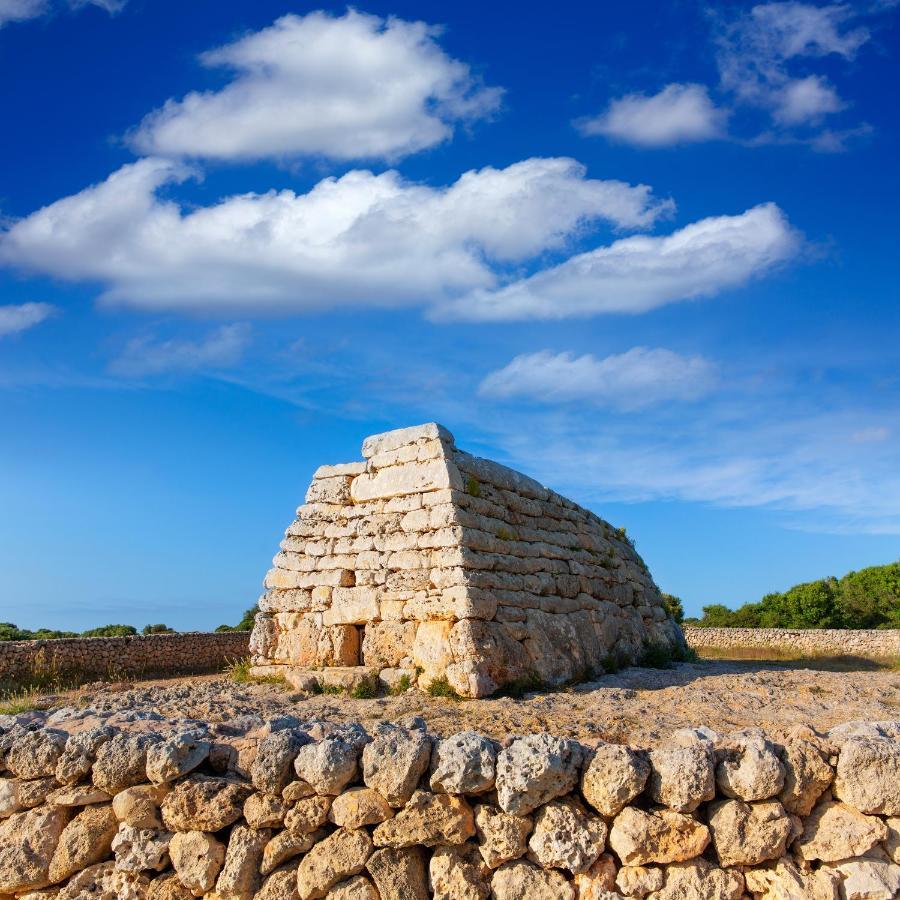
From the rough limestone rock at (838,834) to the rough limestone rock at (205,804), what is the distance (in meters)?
2.93

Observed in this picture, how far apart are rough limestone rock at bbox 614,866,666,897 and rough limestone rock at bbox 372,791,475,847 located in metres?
0.80

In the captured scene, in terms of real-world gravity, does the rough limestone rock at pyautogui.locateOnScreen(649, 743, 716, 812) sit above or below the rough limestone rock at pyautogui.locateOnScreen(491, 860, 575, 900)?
above

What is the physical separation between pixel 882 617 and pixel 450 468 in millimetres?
34599

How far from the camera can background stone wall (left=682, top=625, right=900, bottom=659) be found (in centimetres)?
2775

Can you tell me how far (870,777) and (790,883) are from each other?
0.65 metres

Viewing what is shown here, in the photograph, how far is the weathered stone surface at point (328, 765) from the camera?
14.4ft

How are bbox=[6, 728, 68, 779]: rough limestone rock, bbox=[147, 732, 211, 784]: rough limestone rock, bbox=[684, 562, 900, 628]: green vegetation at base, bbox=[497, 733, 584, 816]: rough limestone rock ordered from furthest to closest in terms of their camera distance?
bbox=[684, 562, 900, 628]: green vegetation at base
bbox=[6, 728, 68, 779]: rough limestone rock
bbox=[147, 732, 211, 784]: rough limestone rock
bbox=[497, 733, 584, 816]: rough limestone rock

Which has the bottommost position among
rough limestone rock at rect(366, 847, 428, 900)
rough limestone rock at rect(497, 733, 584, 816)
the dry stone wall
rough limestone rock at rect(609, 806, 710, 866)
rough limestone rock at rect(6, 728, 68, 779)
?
rough limestone rock at rect(366, 847, 428, 900)

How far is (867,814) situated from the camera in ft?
13.7

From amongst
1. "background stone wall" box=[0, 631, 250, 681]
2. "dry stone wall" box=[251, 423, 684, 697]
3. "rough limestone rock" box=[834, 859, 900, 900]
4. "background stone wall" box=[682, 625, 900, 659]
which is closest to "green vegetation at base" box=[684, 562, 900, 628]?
"background stone wall" box=[682, 625, 900, 659]

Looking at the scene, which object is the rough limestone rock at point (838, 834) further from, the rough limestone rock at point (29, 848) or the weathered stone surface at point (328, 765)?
the rough limestone rock at point (29, 848)

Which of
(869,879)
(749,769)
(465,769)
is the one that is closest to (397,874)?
(465,769)

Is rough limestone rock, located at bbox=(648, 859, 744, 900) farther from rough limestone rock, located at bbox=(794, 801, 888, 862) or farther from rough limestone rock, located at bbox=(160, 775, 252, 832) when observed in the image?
rough limestone rock, located at bbox=(160, 775, 252, 832)

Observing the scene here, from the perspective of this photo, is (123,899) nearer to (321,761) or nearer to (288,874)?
(288,874)
